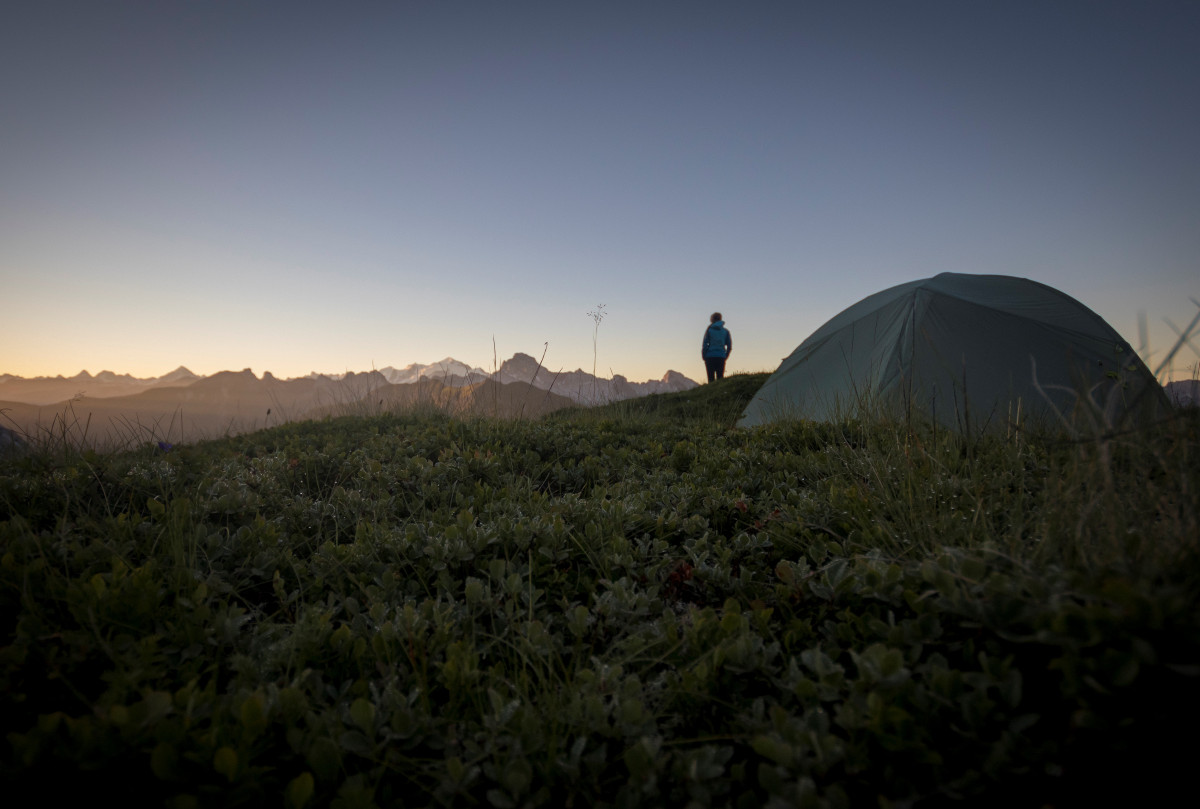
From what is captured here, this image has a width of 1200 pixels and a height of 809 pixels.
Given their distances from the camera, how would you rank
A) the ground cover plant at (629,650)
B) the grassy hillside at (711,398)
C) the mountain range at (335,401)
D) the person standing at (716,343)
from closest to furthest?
1. the ground cover plant at (629,650)
2. the mountain range at (335,401)
3. the grassy hillside at (711,398)
4. the person standing at (716,343)

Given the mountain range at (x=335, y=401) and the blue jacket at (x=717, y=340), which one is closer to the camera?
the mountain range at (x=335, y=401)

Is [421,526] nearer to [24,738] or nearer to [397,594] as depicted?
[397,594]

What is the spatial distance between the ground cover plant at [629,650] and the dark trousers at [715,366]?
16572mm

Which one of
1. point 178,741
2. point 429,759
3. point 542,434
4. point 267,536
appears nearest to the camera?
point 178,741

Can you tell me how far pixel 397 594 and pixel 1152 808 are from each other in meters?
2.58

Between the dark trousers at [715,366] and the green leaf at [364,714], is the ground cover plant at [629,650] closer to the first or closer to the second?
the green leaf at [364,714]

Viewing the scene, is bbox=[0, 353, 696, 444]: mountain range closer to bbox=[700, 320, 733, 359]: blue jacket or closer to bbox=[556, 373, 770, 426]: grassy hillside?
bbox=[556, 373, 770, 426]: grassy hillside

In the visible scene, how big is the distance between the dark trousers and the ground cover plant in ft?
54.4

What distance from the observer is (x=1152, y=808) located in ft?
3.81

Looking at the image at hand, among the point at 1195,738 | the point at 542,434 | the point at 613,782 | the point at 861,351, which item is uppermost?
the point at 861,351

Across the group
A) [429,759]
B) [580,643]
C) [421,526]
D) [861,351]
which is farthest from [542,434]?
[861,351]

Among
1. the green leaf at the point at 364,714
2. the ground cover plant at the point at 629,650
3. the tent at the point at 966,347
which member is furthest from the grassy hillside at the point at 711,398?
the green leaf at the point at 364,714

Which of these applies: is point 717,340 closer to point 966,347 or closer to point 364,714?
point 966,347

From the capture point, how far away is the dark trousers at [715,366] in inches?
778
